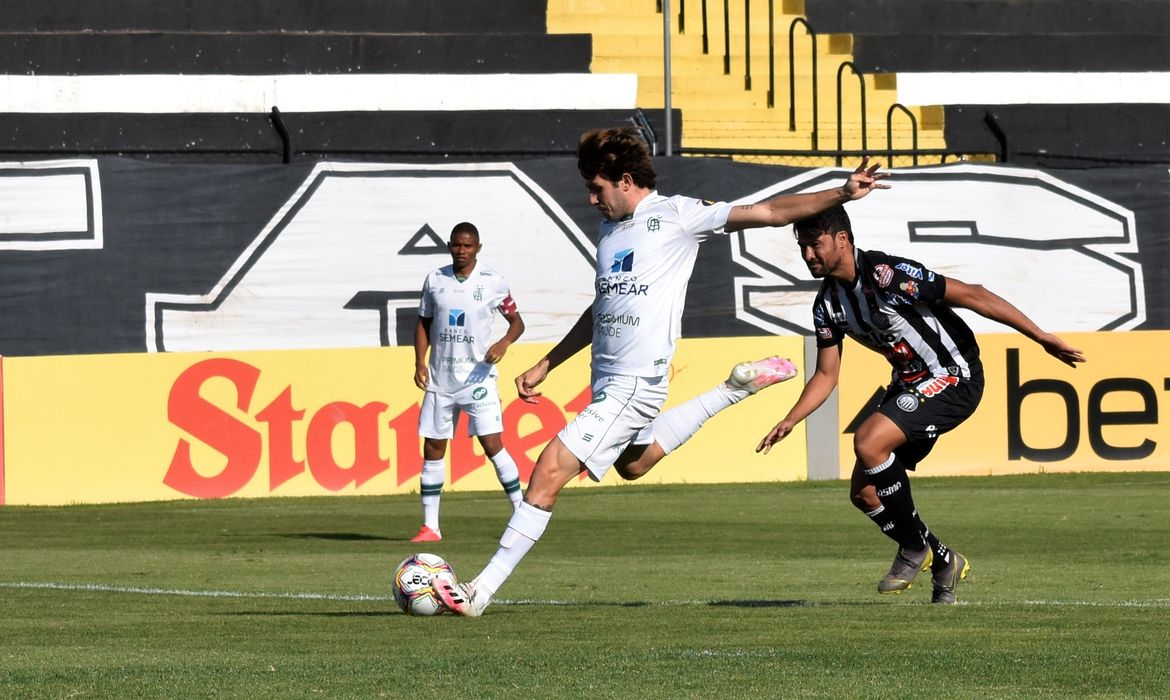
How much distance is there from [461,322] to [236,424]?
426 centimetres

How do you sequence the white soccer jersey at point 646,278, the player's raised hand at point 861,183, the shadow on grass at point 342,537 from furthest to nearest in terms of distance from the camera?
the shadow on grass at point 342,537 < the white soccer jersey at point 646,278 < the player's raised hand at point 861,183

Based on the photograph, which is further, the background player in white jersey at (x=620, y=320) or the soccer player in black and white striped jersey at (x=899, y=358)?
the soccer player in black and white striped jersey at (x=899, y=358)

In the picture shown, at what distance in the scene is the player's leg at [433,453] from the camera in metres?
14.9

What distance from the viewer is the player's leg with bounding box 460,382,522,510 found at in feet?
50.4

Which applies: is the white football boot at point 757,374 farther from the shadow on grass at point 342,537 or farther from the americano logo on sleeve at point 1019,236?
the americano logo on sleeve at point 1019,236

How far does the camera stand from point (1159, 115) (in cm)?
2792

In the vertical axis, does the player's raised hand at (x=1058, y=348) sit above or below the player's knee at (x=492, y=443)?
above

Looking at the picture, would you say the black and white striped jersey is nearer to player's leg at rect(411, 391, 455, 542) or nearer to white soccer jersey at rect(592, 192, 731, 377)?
white soccer jersey at rect(592, 192, 731, 377)

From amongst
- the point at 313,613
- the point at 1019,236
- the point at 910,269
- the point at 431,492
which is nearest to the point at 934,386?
the point at 910,269

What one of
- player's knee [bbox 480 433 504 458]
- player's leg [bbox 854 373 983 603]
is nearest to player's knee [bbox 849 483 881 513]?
player's leg [bbox 854 373 983 603]

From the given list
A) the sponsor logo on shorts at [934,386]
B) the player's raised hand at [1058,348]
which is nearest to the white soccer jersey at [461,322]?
the sponsor logo on shorts at [934,386]

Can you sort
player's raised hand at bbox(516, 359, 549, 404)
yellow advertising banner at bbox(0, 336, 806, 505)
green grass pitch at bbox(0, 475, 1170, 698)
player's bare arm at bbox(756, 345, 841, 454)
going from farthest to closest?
1. yellow advertising banner at bbox(0, 336, 806, 505)
2. player's bare arm at bbox(756, 345, 841, 454)
3. player's raised hand at bbox(516, 359, 549, 404)
4. green grass pitch at bbox(0, 475, 1170, 698)

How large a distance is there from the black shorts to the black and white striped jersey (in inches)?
2.0

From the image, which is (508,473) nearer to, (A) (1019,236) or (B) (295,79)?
(A) (1019,236)
